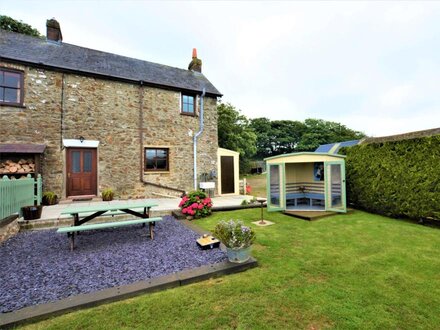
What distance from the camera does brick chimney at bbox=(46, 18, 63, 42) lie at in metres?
10.2

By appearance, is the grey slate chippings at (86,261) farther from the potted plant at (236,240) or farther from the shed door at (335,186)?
the shed door at (335,186)

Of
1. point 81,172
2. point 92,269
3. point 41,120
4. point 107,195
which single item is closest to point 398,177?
point 92,269

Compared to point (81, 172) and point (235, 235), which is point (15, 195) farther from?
point (235, 235)

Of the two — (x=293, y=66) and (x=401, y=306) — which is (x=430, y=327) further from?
(x=293, y=66)

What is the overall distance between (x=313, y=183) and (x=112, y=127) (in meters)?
9.77

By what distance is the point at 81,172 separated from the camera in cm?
933

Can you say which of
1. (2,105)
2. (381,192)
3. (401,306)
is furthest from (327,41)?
(2,105)

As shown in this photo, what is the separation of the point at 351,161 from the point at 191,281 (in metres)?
8.20

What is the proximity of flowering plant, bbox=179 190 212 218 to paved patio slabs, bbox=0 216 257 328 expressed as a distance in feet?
5.42

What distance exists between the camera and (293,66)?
14117mm

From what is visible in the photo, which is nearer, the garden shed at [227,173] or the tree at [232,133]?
the garden shed at [227,173]

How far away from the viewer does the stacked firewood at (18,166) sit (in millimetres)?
7692

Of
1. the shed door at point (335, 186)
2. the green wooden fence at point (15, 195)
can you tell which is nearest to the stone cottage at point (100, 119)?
the green wooden fence at point (15, 195)

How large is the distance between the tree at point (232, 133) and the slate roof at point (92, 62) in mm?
9919
